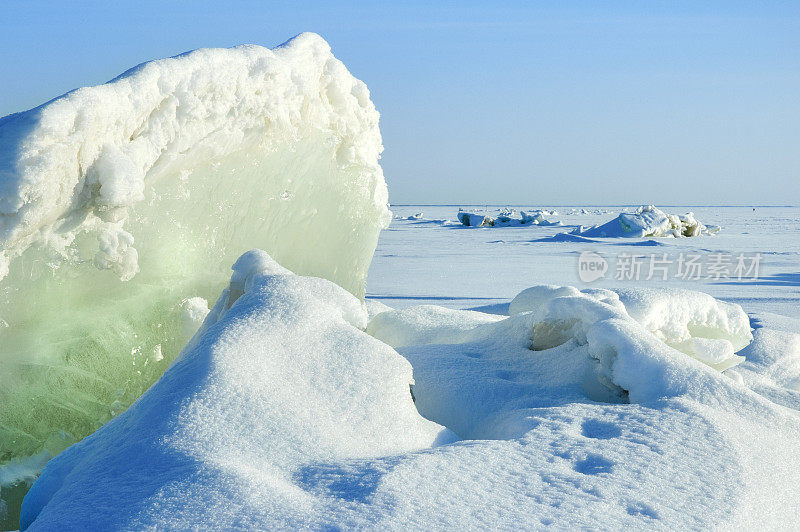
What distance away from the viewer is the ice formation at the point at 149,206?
5.40ft

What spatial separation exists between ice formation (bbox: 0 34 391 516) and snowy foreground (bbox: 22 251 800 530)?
0.96 ft

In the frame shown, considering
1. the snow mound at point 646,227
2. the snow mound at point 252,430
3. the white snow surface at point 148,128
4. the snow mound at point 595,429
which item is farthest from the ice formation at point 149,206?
the snow mound at point 646,227

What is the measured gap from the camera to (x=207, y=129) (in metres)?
2.07

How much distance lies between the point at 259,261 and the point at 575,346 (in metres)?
1.00

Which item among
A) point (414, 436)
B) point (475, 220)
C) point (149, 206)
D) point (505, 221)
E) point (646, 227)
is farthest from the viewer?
point (505, 221)

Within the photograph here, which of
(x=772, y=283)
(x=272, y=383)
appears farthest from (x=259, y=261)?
(x=772, y=283)

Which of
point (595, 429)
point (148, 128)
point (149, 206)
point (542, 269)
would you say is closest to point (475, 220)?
point (542, 269)

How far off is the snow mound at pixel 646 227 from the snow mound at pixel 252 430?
11319 mm

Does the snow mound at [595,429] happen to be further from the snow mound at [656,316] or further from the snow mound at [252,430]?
the snow mound at [252,430]

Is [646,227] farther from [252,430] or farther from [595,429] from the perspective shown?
[252,430]

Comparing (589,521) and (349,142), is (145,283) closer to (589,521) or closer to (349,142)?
(349,142)

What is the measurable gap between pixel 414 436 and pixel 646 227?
39.6ft

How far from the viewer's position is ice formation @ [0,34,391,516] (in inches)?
64.8

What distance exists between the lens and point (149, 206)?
80.1 inches
